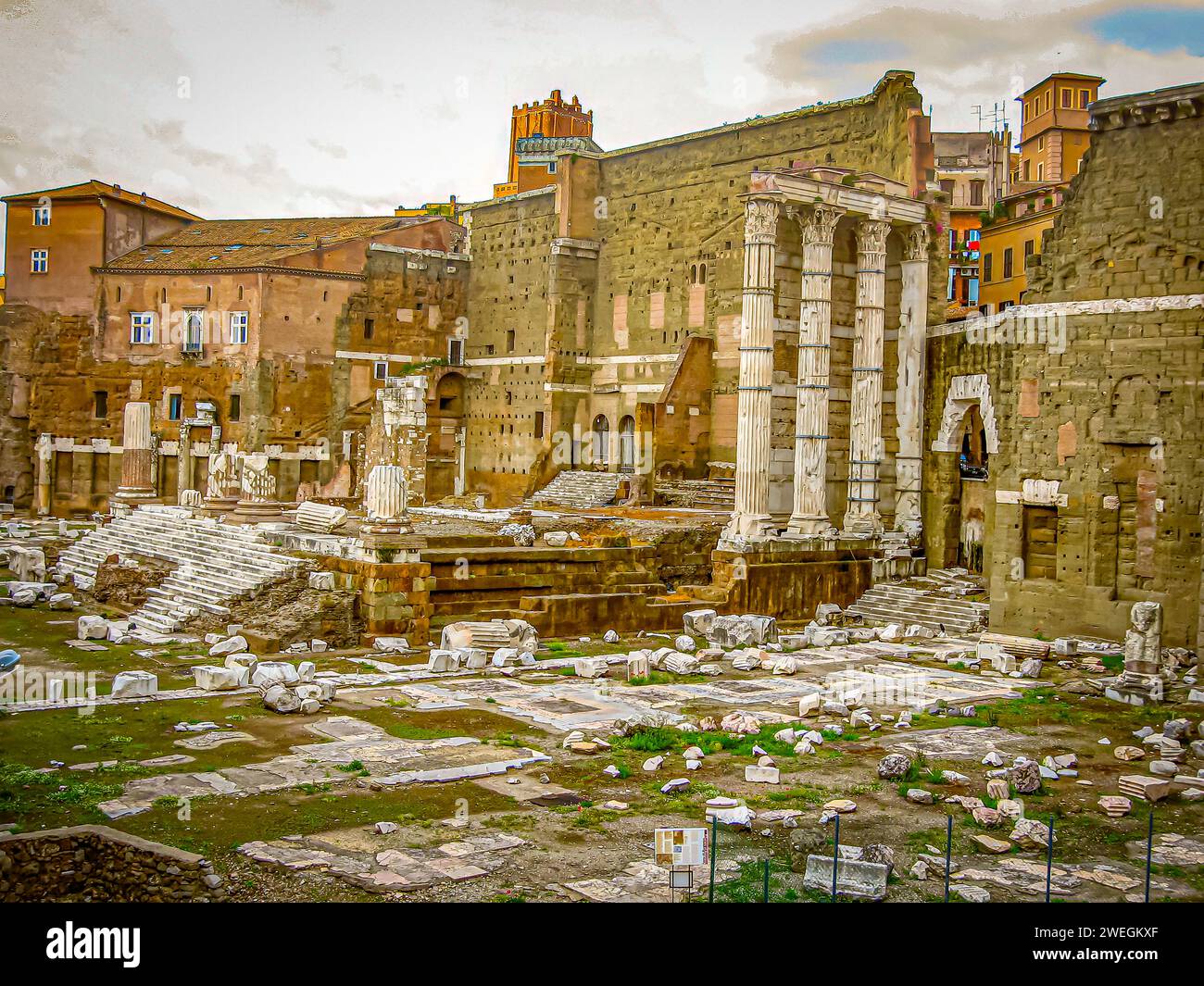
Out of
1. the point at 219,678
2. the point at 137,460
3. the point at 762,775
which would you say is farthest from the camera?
the point at 137,460

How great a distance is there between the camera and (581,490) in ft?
128

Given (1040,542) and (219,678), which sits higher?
(1040,542)

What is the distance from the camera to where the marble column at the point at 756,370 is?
1017 inches

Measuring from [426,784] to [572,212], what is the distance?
105 ft

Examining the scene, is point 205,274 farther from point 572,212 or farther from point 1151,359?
point 1151,359

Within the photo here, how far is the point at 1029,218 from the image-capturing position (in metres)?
37.5

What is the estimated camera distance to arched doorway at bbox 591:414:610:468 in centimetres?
4159

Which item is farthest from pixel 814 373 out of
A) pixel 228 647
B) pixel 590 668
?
pixel 228 647

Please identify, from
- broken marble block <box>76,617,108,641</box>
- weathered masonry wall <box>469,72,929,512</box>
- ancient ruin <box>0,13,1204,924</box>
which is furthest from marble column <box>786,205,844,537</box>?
broken marble block <box>76,617,108,641</box>

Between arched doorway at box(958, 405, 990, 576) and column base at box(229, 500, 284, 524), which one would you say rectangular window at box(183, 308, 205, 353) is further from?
arched doorway at box(958, 405, 990, 576)

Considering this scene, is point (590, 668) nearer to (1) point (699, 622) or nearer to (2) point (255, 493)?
(1) point (699, 622)

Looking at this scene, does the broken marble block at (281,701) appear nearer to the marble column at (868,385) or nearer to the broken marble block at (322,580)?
the broken marble block at (322,580)

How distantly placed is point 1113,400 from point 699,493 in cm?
1408
